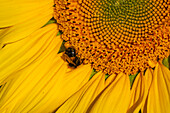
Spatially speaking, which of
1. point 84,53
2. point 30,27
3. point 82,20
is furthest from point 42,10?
point 84,53

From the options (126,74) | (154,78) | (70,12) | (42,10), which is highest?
(42,10)

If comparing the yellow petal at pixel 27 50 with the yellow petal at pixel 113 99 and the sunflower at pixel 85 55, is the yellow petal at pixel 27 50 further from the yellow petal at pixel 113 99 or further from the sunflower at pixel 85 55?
the yellow petal at pixel 113 99

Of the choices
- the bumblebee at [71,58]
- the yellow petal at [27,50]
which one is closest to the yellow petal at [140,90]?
the bumblebee at [71,58]

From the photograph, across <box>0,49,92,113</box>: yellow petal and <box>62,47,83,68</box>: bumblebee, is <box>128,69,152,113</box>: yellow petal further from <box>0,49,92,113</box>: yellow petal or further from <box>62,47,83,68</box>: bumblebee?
<box>62,47,83,68</box>: bumblebee

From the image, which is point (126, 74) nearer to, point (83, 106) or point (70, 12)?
point (83, 106)

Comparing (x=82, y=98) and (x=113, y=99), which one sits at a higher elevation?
(x=82, y=98)

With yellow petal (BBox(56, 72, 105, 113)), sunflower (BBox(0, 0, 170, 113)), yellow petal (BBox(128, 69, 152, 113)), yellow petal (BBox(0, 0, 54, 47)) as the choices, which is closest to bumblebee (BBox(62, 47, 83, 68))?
sunflower (BBox(0, 0, 170, 113))

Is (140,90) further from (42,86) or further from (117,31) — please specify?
(42,86)

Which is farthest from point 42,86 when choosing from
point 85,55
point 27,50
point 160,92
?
point 160,92
